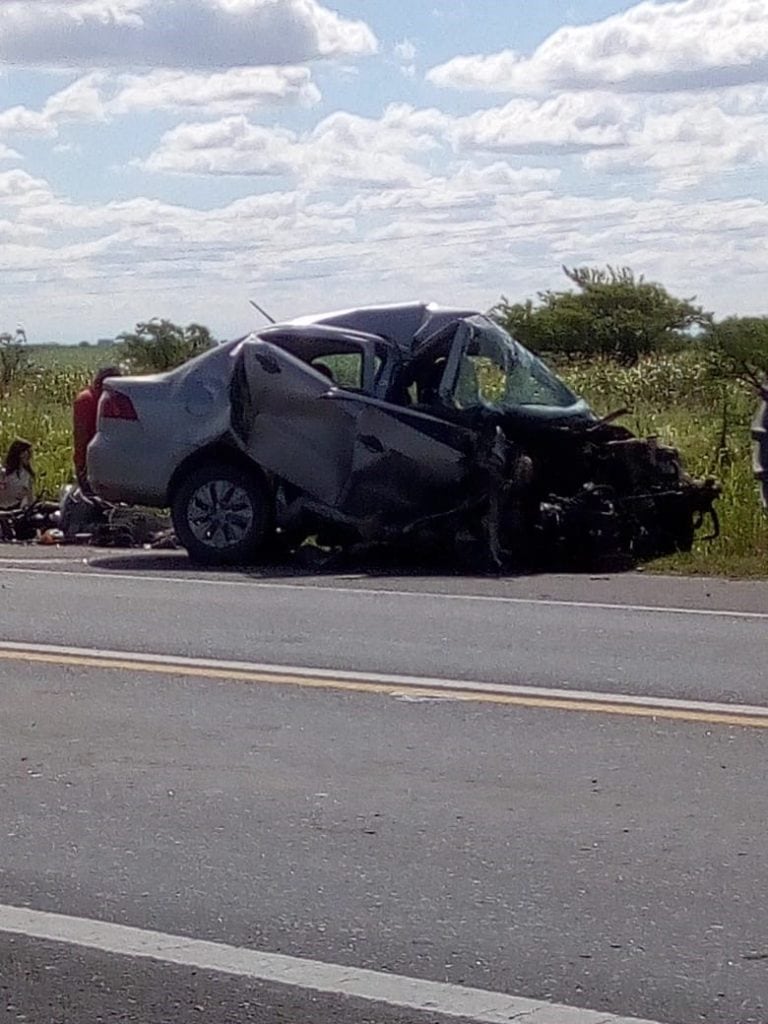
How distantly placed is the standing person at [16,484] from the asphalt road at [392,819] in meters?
6.37

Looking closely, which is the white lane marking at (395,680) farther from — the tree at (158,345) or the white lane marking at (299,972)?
the tree at (158,345)

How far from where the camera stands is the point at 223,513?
14.9m

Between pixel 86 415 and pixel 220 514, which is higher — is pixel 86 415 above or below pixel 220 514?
above

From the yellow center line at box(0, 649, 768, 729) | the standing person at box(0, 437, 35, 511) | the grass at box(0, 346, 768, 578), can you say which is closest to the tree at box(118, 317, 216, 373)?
the grass at box(0, 346, 768, 578)

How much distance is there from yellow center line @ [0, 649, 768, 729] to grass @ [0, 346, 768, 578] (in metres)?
5.23

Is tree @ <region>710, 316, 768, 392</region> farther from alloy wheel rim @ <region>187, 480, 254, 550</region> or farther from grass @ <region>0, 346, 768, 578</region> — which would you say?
alloy wheel rim @ <region>187, 480, 254, 550</region>

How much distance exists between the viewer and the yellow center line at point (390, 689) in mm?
8766

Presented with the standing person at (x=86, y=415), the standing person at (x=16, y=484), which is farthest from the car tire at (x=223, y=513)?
the standing person at (x=16, y=484)

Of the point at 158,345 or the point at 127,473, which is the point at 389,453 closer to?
the point at 127,473

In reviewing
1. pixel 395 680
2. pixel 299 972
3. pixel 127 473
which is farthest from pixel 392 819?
pixel 127 473

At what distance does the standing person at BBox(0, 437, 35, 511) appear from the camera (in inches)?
709

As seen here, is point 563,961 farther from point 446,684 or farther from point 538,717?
point 446,684

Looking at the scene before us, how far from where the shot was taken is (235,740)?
846 cm

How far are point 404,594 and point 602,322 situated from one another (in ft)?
142
